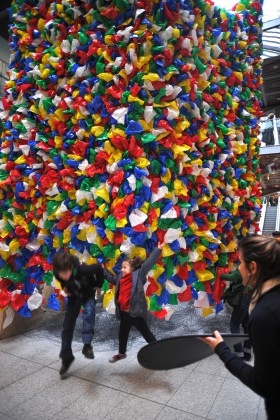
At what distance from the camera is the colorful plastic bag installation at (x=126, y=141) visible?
3.04 meters

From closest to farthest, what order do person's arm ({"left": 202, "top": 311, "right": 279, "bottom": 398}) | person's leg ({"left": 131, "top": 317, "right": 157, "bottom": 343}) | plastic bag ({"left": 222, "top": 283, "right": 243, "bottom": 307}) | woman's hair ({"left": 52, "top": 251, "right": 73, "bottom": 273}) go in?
person's arm ({"left": 202, "top": 311, "right": 279, "bottom": 398}) → woman's hair ({"left": 52, "top": 251, "right": 73, "bottom": 273}) → person's leg ({"left": 131, "top": 317, "right": 157, "bottom": 343}) → plastic bag ({"left": 222, "top": 283, "right": 243, "bottom": 307})

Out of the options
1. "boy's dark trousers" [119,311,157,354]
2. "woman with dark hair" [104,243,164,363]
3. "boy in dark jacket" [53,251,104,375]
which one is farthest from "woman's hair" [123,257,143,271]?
"boy's dark trousers" [119,311,157,354]

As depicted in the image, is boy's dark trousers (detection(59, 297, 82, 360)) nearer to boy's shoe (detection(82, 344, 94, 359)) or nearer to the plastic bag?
boy's shoe (detection(82, 344, 94, 359))

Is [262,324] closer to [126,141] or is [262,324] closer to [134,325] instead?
[134,325]

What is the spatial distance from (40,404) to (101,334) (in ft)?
5.10

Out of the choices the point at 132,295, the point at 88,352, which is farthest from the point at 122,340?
the point at 132,295

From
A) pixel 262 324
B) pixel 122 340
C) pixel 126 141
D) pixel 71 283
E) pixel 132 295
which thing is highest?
pixel 126 141

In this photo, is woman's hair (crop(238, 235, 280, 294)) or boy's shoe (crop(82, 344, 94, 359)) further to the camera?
boy's shoe (crop(82, 344, 94, 359))

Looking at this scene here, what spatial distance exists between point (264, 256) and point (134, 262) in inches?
70.8

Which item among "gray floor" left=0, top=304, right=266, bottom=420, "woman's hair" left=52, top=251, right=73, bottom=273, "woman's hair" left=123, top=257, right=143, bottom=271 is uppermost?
"woman's hair" left=52, top=251, right=73, bottom=273

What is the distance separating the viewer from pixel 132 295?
2.85 m

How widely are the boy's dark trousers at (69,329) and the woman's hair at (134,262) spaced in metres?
0.57

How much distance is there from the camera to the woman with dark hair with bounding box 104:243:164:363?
286 centimetres

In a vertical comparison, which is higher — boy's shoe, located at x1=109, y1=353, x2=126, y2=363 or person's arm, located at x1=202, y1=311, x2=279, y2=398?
person's arm, located at x1=202, y1=311, x2=279, y2=398
